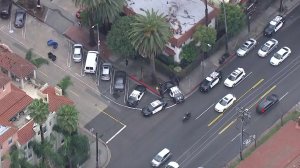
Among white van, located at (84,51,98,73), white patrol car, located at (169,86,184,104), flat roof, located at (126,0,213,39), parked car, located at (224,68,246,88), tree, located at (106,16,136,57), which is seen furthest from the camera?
white van, located at (84,51,98,73)

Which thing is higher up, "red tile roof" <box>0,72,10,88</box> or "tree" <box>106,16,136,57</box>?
"tree" <box>106,16,136,57</box>

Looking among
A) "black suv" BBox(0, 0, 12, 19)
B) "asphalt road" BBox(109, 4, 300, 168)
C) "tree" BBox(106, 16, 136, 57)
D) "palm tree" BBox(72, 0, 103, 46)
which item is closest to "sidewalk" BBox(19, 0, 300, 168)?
"asphalt road" BBox(109, 4, 300, 168)

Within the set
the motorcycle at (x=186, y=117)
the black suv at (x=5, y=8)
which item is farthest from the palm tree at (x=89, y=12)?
the motorcycle at (x=186, y=117)

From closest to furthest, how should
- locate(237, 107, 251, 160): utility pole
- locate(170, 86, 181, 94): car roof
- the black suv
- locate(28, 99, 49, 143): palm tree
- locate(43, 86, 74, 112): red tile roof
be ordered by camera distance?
locate(28, 99, 49, 143): palm tree
locate(43, 86, 74, 112): red tile roof
locate(237, 107, 251, 160): utility pole
locate(170, 86, 181, 94): car roof
the black suv

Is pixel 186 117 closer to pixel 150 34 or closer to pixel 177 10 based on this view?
pixel 150 34

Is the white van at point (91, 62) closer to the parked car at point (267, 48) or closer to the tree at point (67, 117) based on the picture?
the tree at point (67, 117)

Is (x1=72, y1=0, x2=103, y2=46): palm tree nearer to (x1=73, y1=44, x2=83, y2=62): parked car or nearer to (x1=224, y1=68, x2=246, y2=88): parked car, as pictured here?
(x1=73, y1=44, x2=83, y2=62): parked car
